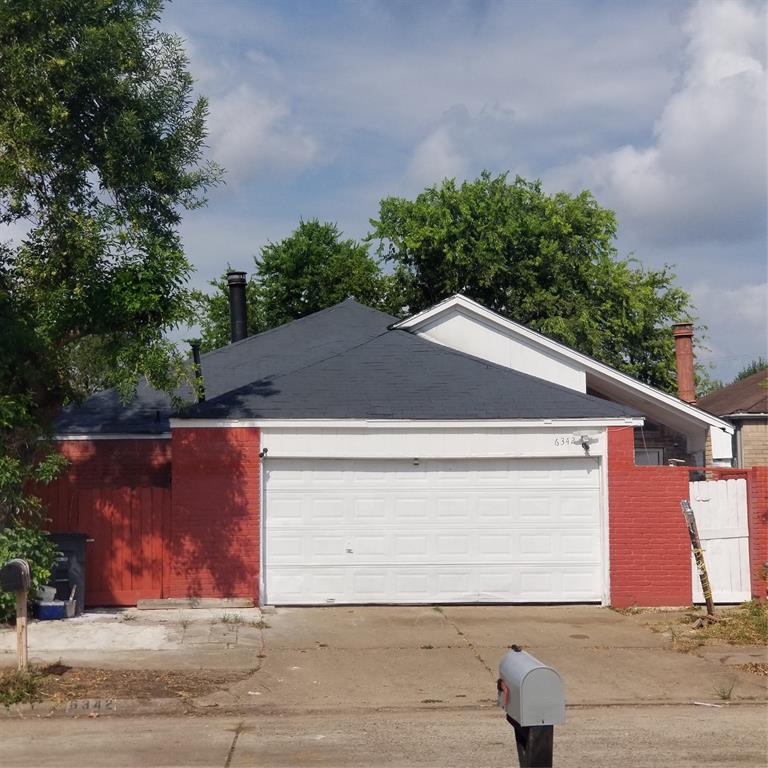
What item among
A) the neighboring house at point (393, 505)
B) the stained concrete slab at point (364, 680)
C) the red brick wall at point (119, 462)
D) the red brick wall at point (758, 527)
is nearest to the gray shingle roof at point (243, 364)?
the red brick wall at point (119, 462)

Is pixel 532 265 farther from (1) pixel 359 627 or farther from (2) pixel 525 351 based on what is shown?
(1) pixel 359 627

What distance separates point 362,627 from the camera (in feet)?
42.1

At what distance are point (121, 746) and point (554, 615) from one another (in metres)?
7.29

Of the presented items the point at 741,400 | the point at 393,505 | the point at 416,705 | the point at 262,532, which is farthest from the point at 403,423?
the point at 741,400

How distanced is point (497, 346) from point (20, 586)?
1104 centimetres

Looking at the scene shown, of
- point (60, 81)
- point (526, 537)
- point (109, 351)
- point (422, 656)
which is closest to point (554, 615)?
point (526, 537)

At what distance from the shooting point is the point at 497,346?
18672 mm

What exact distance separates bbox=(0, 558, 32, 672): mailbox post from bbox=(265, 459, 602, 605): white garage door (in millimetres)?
4904

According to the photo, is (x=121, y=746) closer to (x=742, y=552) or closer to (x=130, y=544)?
(x=130, y=544)

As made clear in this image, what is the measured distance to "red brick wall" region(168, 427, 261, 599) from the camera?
13914mm

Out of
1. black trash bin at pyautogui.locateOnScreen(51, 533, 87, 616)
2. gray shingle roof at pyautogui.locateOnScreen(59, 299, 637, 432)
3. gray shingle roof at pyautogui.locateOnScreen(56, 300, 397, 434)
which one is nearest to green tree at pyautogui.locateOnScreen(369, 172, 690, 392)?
gray shingle roof at pyautogui.locateOnScreen(56, 300, 397, 434)

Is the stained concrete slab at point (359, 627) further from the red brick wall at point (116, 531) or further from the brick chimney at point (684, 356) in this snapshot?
the brick chimney at point (684, 356)

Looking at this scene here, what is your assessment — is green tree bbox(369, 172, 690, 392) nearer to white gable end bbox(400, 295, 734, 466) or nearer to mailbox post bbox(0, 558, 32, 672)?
white gable end bbox(400, 295, 734, 466)

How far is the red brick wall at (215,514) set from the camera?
13914 mm
